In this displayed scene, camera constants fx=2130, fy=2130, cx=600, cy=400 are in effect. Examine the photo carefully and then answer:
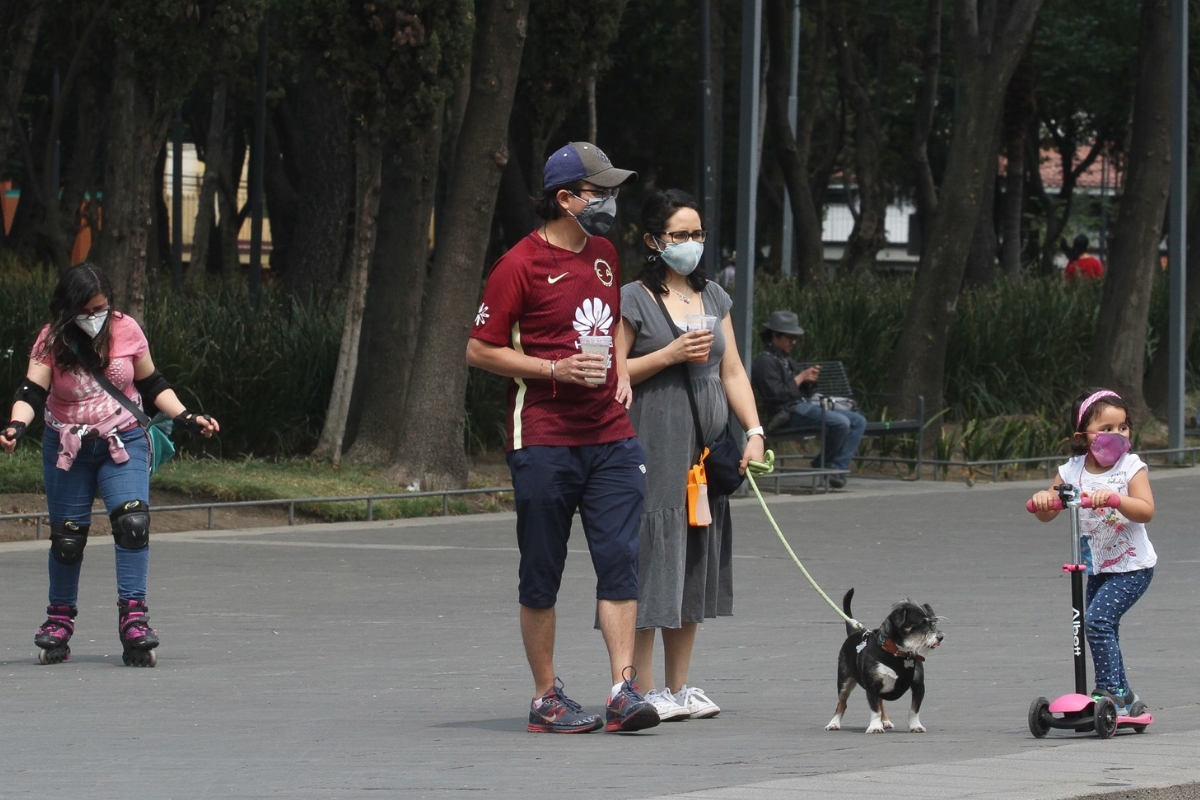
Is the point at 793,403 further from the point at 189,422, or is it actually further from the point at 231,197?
the point at 231,197

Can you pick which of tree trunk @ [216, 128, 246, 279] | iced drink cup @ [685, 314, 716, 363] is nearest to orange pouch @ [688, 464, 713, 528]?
iced drink cup @ [685, 314, 716, 363]

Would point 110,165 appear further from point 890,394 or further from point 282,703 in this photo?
point 282,703

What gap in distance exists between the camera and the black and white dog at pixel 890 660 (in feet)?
22.0

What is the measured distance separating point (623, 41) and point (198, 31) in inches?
952

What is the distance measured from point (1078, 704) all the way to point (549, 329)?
2.05 m

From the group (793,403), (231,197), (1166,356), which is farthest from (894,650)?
(231,197)

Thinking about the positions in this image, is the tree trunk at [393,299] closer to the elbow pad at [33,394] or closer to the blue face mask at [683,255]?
the elbow pad at [33,394]

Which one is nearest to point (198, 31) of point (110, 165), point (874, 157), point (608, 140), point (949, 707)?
point (110, 165)

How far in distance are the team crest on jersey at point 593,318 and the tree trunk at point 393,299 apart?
9.79 metres

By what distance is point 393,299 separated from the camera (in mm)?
16766

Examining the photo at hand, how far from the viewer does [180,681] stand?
8.23 metres

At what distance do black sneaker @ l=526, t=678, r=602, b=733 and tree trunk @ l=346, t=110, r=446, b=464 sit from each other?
9802mm

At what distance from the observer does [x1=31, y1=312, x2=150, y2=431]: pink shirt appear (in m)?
8.74

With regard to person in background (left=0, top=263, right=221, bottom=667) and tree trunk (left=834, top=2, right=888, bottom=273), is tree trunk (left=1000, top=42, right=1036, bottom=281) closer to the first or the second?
tree trunk (left=834, top=2, right=888, bottom=273)
